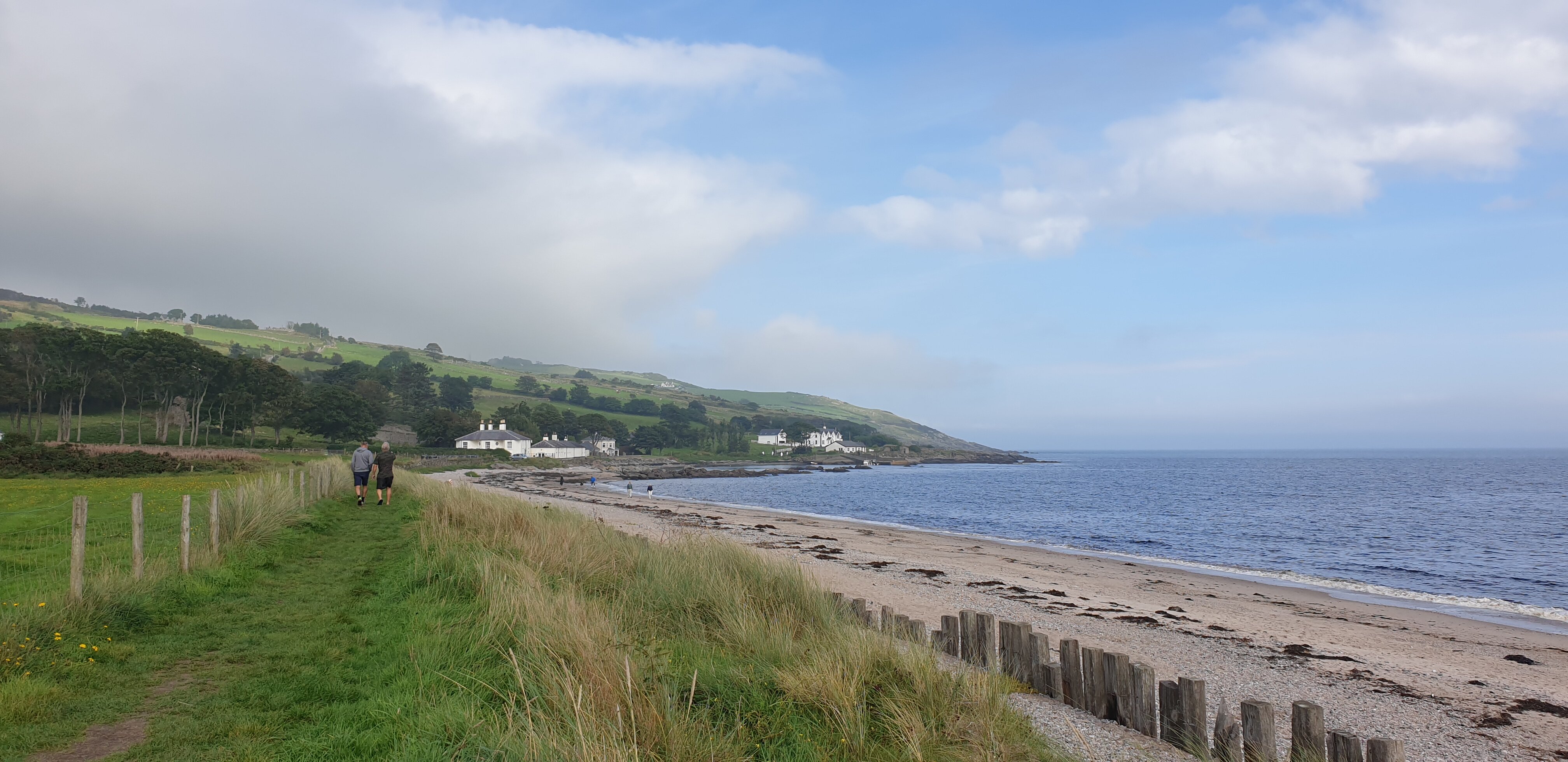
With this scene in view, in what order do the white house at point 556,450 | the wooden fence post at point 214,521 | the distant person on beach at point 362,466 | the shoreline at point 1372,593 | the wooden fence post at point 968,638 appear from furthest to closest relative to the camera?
the white house at point 556,450 < the distant person on beach at point 362,466 < the shoreline at point 1372,593 < the wooden fence post at point 214,521 < the wooden fence post at point 968,638

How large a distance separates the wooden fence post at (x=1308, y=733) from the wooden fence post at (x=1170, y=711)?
98 cm

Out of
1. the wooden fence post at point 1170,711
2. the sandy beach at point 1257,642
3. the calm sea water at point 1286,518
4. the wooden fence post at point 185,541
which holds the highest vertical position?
the wooden fence post at point 185,541

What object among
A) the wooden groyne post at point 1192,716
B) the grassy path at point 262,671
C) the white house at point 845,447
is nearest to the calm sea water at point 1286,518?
the wooden groyne post at point 1192,716

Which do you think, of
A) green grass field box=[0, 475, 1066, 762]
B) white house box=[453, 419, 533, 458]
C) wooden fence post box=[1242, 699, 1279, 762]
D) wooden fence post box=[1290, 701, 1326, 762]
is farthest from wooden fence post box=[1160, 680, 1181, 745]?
white house box=[453, 419, 533, 458]

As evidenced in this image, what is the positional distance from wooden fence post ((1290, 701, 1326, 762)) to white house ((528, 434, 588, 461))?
11744 cm

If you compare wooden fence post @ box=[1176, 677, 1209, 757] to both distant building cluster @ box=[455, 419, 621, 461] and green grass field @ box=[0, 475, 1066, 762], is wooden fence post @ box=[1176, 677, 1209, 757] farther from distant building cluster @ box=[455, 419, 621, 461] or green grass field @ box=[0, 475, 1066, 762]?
distant building cluster @ box=[455, 419, 621, 461]

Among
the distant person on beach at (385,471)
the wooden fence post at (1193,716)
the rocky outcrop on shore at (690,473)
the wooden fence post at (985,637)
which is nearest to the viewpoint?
the wooden fence post at (1193,716)

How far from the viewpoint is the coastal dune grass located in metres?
4.84

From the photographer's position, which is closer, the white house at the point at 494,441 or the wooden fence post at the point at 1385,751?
the wooden fence post at the point at 1385,751

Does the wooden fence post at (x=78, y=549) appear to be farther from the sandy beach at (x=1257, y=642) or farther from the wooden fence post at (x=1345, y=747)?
the wooden fence post at (x=1345, y=747)

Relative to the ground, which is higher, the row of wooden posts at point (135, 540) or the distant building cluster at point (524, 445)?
the row of wooden posts at point (135, 540)

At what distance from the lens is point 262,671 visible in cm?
664

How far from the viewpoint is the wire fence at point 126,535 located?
8.76 metres

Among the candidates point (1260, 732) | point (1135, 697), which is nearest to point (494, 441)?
point (1135, 697)
